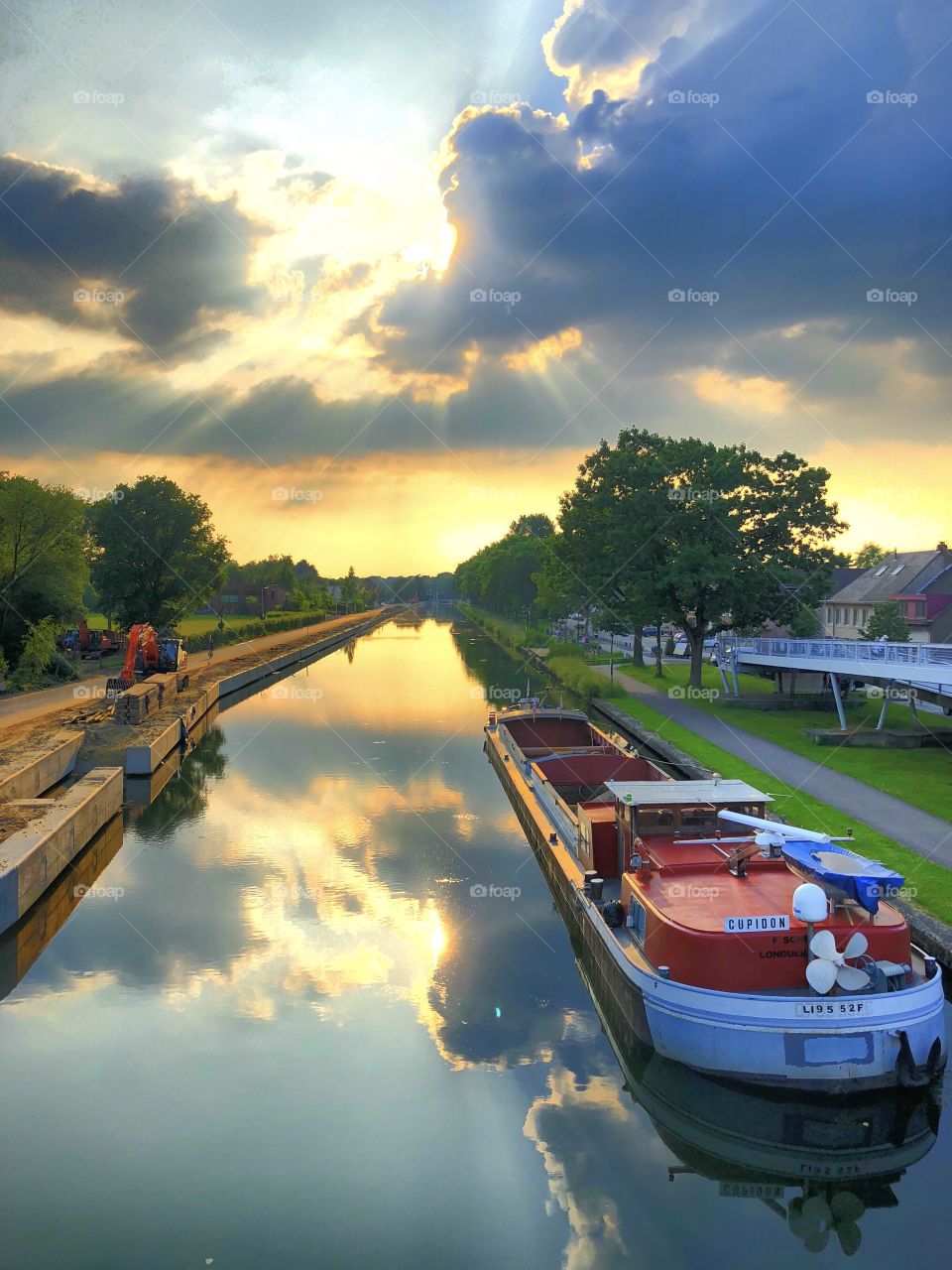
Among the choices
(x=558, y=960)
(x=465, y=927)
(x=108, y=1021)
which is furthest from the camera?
(x=465, y=927)

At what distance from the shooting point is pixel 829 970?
1308cm

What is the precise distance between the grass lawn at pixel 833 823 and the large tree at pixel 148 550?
186ft

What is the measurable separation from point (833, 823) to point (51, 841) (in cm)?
1902

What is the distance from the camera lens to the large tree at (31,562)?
57.3 meters

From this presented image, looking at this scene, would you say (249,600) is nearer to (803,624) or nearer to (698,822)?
(803,624)

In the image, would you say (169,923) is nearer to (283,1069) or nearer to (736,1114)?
(283,1069)

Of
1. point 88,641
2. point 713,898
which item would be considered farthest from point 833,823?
point 88,641

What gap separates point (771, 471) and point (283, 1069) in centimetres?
4683

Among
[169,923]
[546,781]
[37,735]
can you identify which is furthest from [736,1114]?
[37,735]

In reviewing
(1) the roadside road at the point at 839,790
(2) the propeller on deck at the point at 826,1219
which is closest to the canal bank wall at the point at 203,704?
(1) the roadside road at the point at 839,790

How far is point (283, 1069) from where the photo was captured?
15.0m

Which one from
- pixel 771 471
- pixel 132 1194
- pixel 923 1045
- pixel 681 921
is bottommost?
pixel 132 1194

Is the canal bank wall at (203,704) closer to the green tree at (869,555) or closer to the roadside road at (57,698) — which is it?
the roadside road at (57,698)

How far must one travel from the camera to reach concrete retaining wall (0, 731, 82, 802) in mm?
27781
